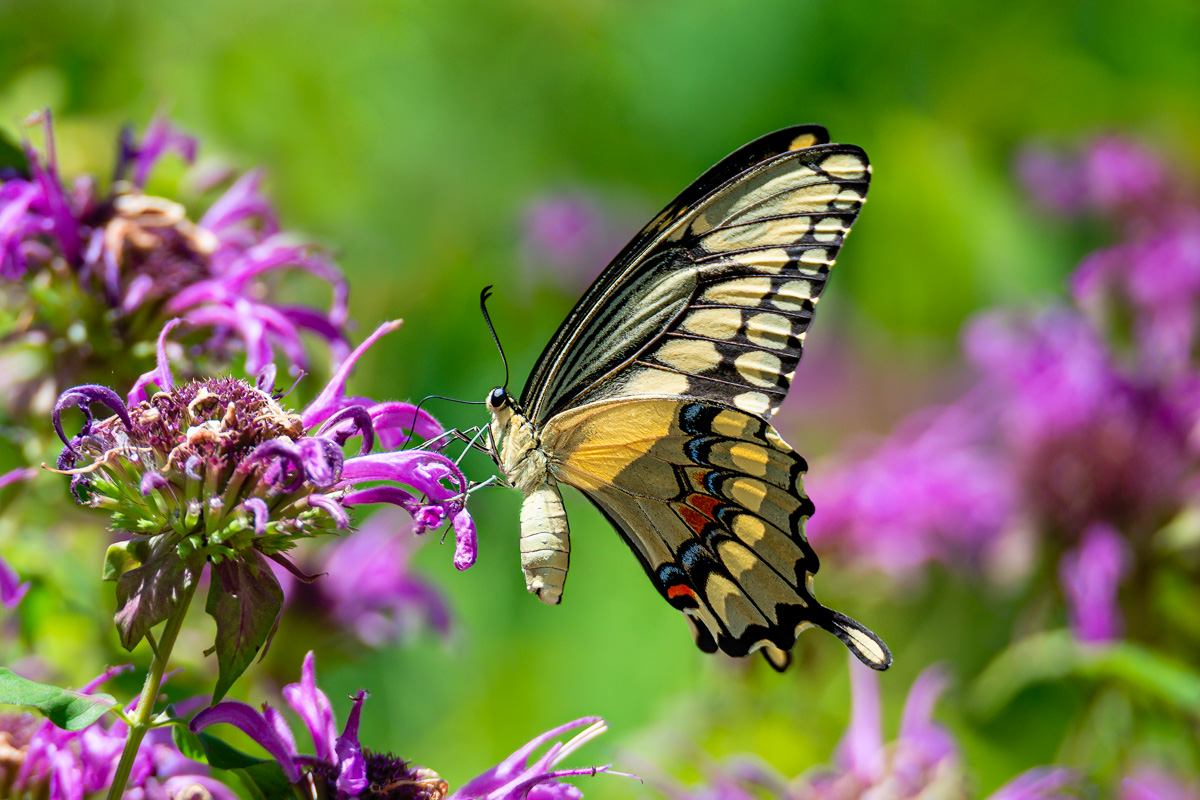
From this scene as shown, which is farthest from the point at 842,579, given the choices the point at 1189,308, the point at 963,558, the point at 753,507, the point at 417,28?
the point at 417,28

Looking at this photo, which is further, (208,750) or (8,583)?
(8,583)

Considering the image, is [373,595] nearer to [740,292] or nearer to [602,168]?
[740,292]

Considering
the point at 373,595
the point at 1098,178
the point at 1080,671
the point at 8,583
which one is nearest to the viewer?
the point at 8,583

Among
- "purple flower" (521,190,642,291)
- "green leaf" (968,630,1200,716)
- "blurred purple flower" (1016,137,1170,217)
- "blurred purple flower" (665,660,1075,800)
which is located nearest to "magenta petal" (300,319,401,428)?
"blurred purple flower" (665,660,1075,800)

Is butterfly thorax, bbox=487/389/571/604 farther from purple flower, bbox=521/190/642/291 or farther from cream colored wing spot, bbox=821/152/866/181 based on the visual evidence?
purple flower, bbox=521/190/642/291

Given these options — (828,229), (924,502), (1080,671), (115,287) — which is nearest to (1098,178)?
(924,502)

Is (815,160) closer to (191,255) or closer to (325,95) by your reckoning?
(191,255)
